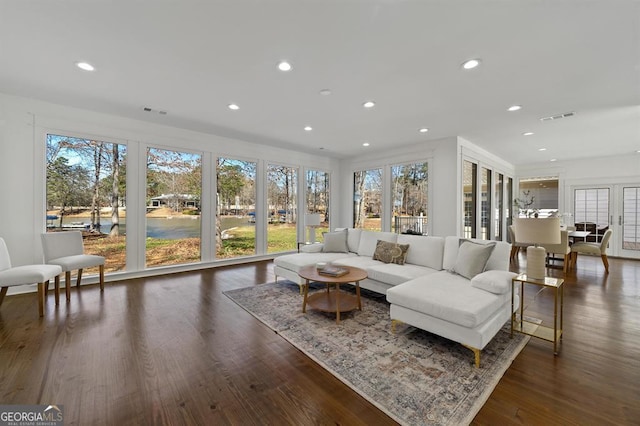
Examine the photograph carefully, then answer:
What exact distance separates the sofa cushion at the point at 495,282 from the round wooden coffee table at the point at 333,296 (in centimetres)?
119

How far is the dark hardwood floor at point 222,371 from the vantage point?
5.31 feet

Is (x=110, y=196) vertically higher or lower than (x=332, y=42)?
lower

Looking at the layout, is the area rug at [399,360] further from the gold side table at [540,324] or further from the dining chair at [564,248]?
the dining chair at [564,248]

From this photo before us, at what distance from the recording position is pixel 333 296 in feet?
11.1

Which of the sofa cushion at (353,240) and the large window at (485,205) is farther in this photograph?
the large window at (485,205)

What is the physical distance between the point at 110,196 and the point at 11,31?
9.15 feet

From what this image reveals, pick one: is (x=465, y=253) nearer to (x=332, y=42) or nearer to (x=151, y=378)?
(x=332, y=42)

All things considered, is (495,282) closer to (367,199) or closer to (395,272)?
(395,272)

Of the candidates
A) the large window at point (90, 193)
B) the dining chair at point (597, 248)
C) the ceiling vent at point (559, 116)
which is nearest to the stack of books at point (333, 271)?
the large window at point (90, 193)

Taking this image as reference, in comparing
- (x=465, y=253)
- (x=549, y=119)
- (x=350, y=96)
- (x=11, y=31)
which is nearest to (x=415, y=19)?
(x=350, y=96)

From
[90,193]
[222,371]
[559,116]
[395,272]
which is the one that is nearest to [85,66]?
[90,193]

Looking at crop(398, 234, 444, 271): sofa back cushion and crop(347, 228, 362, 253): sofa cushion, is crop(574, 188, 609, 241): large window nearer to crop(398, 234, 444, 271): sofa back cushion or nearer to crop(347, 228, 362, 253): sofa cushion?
crop(398, 234, 444, 271): sofa back cushion

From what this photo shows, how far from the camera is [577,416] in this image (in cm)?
159

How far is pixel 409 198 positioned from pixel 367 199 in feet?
4.33
